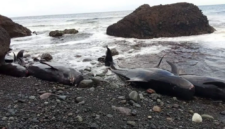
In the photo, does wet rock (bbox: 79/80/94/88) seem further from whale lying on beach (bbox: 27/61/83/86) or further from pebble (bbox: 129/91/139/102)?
pebble (bbox: 129/91/139/102)

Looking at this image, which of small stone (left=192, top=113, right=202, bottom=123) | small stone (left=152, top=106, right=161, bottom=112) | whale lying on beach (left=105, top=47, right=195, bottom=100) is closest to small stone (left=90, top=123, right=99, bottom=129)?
small stone (left=152, top=106, right=161, bottom=112)

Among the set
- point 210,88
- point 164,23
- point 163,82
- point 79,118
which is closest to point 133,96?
point 163,82

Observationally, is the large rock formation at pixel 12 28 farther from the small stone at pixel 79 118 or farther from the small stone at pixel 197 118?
the small stone at pixel 197 118

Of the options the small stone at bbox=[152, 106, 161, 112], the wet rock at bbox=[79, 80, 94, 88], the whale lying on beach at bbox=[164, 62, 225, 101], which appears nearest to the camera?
the small stone at bbox=[152, 106, 161, 112]

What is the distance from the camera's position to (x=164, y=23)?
16.3 meters

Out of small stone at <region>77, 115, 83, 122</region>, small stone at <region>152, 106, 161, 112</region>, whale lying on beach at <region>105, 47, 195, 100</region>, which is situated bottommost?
small stone at <region>152, 106, 161, 112</region>

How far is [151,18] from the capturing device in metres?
16.6

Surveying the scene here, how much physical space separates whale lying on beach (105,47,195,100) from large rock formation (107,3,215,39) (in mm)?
9706

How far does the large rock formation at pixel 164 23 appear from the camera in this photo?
16062 mm

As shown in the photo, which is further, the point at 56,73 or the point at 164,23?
the point at 164,23

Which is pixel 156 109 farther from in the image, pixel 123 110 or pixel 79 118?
pixel 79 118

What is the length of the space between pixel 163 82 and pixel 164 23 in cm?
1162

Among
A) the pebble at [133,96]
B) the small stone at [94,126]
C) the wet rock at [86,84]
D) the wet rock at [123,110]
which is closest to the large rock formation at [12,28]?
the wet rock at [86,84]

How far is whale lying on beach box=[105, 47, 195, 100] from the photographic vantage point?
522 centimetres
